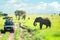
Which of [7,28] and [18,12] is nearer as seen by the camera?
[7,28]

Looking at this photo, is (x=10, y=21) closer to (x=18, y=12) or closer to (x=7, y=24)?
(x=7, y=24)

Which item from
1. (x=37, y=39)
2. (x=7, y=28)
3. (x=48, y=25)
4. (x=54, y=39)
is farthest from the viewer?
(x=48, y=25)

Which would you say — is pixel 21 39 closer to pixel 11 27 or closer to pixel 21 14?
pixel 11 27

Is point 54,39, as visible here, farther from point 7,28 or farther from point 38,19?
point 38,19

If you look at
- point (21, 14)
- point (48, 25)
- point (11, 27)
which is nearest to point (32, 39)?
point (11, 27)

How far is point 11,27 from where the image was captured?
112ft

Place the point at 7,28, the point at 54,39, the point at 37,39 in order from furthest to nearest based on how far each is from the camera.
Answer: the point at 7,28 < the point at 54,39 < the point at 37,39

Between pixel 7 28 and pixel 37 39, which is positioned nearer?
pixel 37 39

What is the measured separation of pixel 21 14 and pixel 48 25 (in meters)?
69.1

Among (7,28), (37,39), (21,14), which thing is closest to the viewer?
(37,39)

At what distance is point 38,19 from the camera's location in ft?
143

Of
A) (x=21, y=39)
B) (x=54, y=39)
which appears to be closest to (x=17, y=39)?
(x=21, y=39)

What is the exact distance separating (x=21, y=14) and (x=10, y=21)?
252 ft

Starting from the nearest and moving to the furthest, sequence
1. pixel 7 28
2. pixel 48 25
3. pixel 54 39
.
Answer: pixel 54 39, pixel 7 28, pixel 48 25
